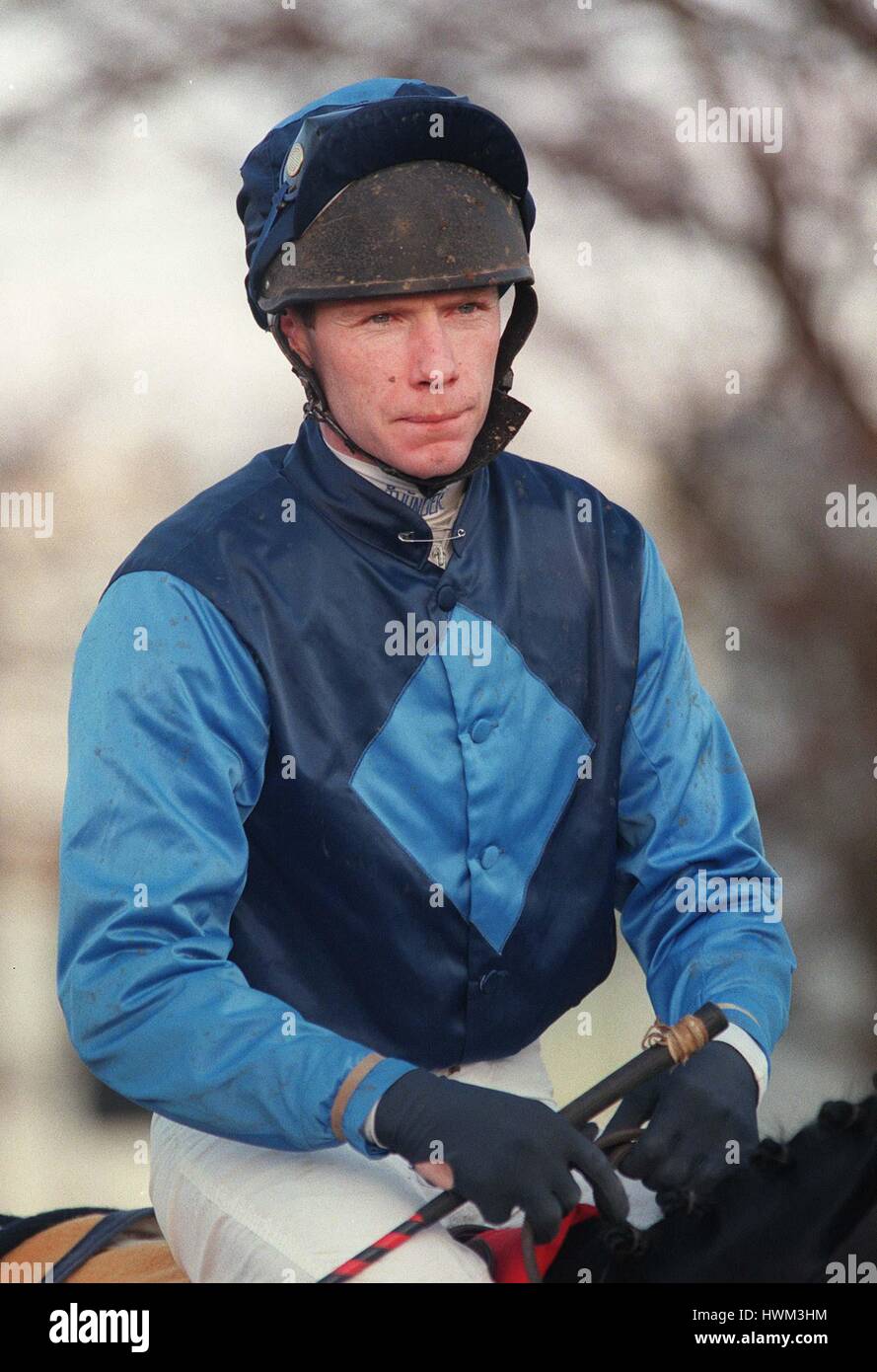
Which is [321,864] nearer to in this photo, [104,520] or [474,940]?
[474,940]

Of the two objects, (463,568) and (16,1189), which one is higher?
(463,568)

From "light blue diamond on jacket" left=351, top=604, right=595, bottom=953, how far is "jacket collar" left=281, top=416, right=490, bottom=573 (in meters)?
0.08

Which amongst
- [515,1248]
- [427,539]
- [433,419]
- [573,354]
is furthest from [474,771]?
[573,354]

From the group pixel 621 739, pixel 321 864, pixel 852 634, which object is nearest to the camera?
pixel 321 864

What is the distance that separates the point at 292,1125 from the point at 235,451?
4.92ft

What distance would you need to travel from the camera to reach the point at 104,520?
9.14 feet

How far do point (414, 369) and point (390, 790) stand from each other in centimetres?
40

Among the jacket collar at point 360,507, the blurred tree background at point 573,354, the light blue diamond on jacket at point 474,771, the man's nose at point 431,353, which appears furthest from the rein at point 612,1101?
the blurred tree background at point 573,354

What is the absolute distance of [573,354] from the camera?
9.70 feet

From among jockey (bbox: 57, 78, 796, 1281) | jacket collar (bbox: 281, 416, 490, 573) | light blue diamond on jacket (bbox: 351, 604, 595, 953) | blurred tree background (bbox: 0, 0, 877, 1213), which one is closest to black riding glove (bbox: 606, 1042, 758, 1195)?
jockey (bbox: 57, 78, 796, 1281)

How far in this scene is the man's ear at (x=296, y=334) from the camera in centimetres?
175

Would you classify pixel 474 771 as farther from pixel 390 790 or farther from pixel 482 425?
pixel 482 425
